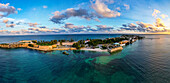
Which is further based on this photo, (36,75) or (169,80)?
(36,75)

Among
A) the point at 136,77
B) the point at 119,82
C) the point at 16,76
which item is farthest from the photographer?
the point at 16,76

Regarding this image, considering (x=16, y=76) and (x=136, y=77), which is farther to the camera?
(x=16, y=76)

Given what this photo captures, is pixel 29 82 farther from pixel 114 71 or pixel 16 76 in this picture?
pixel 114 71

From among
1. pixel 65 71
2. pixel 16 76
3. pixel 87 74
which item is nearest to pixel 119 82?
pixel 87 74

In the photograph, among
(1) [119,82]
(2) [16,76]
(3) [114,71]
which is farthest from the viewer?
(3) [114,71]

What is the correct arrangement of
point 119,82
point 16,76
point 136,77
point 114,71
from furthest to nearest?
1. point 114,71
2. point 16,76
3. point 136,77
4. point 119,82

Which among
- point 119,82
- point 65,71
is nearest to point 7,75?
point 65,71

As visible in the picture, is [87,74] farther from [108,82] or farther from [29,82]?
[29,82]
